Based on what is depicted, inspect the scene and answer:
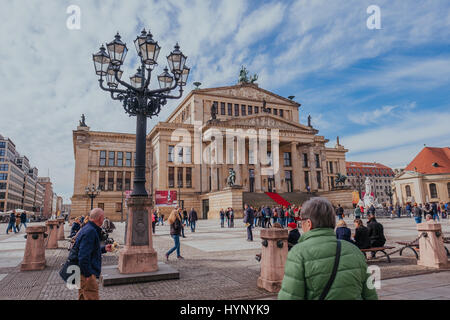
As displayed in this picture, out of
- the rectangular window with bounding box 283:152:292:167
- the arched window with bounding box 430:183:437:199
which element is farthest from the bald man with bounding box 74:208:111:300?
the arched window with bounding box 430:183:437:199

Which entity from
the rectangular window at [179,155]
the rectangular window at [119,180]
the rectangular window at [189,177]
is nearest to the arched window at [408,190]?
the rectangular window at [189,177]

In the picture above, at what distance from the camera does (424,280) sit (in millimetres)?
6586

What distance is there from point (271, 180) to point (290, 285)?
162 ft

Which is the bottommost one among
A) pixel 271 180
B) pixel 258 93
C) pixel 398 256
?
pixel 398 256

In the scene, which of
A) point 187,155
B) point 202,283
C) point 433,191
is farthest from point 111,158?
point 433,191

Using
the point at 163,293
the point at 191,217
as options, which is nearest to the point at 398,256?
the point at 163,293

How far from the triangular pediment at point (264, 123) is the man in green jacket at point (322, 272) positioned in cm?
4031

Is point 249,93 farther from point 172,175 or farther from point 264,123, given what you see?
point 172,175

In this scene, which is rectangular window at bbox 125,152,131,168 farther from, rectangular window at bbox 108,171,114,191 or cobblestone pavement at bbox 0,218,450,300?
cobblestone pavement at bbox 0,218,450,300

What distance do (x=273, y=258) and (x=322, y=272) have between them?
433 centimetres

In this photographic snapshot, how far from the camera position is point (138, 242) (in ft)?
24.4

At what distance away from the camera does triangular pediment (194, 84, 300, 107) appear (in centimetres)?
5056

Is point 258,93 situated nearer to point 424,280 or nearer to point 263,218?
point 263,218

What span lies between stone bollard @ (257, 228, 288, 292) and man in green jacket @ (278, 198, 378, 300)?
4.04 metres
